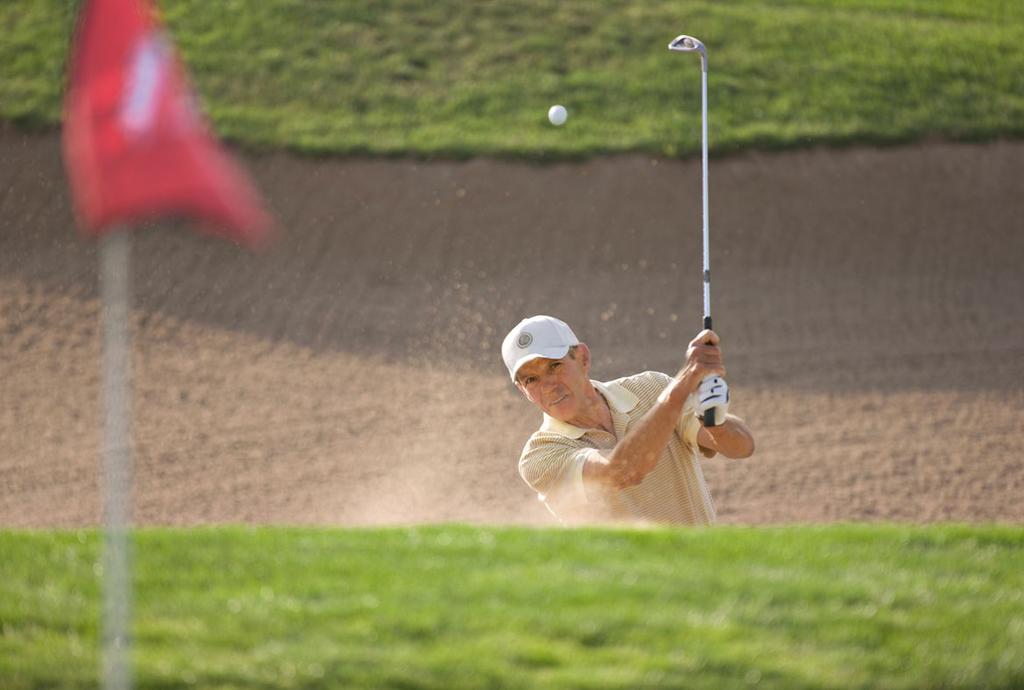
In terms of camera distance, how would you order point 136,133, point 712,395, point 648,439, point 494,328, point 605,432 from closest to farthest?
1. point 136,133
2. point 648,439
3. point 712,395
4. point 605,432
5. point 494,328

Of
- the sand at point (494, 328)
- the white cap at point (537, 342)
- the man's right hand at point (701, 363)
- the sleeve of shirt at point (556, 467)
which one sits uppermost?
the sand at point (494, 328)

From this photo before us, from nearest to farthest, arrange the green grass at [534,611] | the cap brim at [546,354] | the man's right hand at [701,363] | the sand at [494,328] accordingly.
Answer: the green grass at [534,611]
the man's right hand at [701,363]
the cap brim at [546,354]
the sand at [494,328]

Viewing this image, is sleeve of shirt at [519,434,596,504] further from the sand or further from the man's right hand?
the sand

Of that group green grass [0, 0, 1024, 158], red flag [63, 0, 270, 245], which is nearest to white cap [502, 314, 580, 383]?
red flag [63, 0, 270, 245]

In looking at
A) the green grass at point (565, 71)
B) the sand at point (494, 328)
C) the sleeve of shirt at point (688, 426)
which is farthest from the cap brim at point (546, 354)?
the green grass at point (565, 71)

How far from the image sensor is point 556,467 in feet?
21.0

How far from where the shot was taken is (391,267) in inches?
590

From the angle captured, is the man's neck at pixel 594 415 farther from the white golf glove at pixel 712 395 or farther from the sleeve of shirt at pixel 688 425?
the white golf glove at pixel 712 395

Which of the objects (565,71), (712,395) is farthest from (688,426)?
(565,71)

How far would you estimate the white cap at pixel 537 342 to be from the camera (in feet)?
21.4

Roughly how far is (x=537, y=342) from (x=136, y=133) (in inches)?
109

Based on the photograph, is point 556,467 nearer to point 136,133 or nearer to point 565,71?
point 136,133

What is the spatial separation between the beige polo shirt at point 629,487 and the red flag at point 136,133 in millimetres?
2629

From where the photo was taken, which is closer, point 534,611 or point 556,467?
point 534,611
